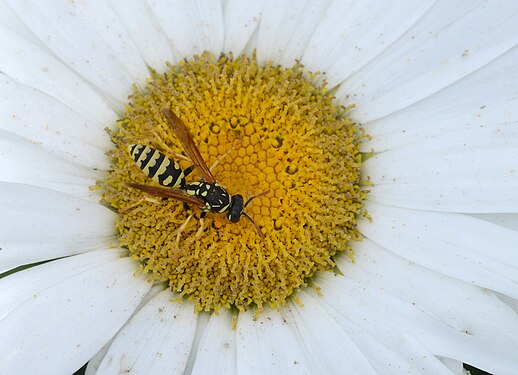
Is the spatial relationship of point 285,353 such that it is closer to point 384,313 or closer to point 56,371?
point 384,313

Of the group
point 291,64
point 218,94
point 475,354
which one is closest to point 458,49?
point 291,64

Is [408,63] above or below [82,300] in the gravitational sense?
above

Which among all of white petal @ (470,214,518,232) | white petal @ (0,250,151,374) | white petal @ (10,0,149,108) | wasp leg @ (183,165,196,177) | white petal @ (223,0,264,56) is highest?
white petal @ (223,0,264,56)

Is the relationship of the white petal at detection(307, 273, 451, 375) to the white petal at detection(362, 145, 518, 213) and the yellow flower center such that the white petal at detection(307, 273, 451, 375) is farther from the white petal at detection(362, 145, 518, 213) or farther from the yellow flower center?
the white petal at detection(362, 145, 518, 213)

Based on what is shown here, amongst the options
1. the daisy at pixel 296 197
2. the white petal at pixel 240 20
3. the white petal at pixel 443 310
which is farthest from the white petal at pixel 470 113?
the white petal at pixel 240 20

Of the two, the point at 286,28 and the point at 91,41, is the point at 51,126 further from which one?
the point at 286,28

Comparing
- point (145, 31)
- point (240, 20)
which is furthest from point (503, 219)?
point (145, 31)

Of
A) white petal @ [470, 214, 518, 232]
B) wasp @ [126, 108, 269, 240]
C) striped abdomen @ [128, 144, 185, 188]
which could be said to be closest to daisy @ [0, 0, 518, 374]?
white petal @ [470, 214, 518, 232]
